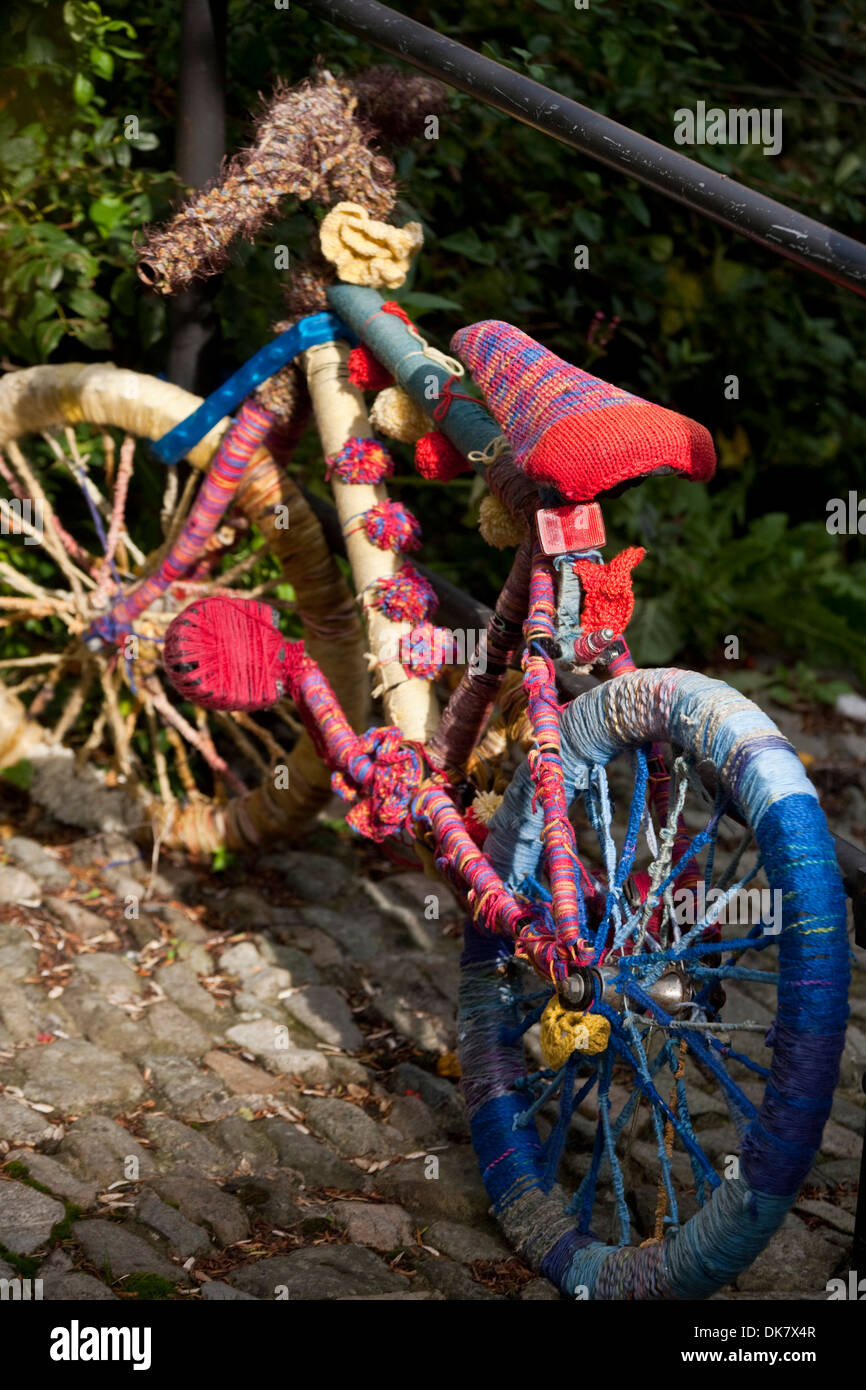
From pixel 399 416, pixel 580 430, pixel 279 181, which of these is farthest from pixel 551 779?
pixel 279 181

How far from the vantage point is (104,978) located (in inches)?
140

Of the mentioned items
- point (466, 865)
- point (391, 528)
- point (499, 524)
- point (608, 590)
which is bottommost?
point (466, 865)

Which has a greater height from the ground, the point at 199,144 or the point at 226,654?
the point at 199,144

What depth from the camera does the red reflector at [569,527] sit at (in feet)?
8.21

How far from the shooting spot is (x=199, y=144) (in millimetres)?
3811

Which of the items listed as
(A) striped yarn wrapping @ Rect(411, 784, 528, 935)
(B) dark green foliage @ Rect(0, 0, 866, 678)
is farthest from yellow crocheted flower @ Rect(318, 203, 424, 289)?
(A) striped yarn wrapping @ Rect(411, 784, 528, 935)

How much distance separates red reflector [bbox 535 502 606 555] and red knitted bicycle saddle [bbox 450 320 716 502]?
0.21 feet

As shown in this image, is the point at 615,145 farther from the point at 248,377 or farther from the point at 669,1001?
the point at 669,1001

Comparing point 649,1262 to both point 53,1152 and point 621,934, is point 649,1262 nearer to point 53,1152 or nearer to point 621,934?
point 621,934

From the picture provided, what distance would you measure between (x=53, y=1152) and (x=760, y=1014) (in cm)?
155

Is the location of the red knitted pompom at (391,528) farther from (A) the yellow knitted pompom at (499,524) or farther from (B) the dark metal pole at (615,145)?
(B) the dark metal pole at (615,145)

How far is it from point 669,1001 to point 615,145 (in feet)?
4.67

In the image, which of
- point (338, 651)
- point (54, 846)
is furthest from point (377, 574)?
point (54, 846)

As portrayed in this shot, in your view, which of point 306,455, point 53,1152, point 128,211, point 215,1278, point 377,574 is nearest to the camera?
point 215,1278
